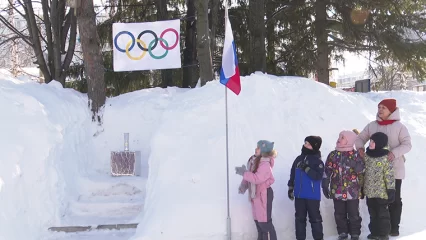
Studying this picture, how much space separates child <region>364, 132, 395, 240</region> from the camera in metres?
5.81

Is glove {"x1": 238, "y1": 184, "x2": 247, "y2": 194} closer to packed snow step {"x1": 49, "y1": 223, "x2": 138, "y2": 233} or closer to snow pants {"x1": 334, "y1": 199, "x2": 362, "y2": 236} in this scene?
snow pants {"x1": 334, "y1": 199, "x2": 362, "y2": 236}

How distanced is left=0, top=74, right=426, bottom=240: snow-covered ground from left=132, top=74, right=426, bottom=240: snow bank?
0.02 meters

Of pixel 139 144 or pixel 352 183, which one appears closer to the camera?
pixel 352 183

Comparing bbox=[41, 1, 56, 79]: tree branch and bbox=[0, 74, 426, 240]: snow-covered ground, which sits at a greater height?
bbox=[41, 1, 56, 79]: tree branch

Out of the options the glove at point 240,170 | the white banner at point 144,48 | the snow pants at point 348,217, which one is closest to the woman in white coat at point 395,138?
the snow pants at point 348,217

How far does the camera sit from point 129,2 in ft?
46.8

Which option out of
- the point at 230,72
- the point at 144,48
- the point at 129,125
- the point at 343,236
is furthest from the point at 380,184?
the point at 144,48

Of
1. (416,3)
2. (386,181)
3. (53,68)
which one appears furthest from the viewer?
(416,3)

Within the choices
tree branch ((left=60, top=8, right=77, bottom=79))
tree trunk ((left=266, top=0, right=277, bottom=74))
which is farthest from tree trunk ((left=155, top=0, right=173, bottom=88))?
tree trunk ((left=266, top=0, right=277, bottom=74))

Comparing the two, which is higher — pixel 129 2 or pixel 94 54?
pixel 129 2

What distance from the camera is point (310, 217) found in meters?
5.98

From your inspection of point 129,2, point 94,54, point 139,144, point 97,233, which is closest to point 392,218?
point 97,233

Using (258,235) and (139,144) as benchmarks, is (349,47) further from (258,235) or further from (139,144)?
(258,235)

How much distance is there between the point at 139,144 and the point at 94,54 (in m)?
2.27
